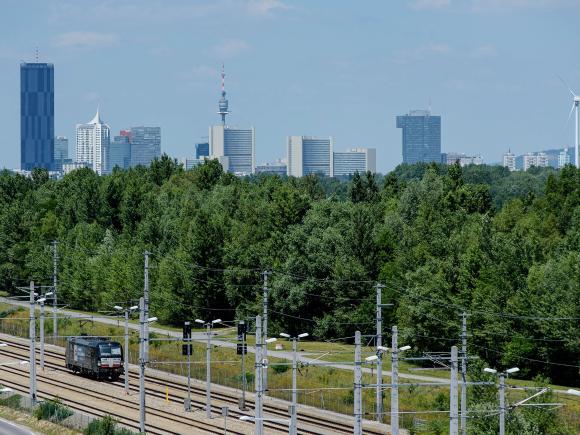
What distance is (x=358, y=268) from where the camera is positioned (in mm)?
119438

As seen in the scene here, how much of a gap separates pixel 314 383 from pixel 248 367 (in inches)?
320

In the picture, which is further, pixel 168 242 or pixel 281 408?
pixel 168 242

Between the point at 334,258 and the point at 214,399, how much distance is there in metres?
27.6

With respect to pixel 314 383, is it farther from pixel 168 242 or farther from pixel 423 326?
pixel 168 242

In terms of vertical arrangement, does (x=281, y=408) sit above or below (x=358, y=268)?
below

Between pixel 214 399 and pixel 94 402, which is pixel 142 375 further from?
pixel 214 399

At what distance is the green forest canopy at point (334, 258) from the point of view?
326 feet

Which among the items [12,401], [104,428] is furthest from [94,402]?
[104,428]

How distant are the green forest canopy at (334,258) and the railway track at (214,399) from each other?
47.1ft

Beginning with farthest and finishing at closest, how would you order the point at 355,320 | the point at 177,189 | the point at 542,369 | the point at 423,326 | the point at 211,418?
1. the point at 177,189
2. the point at 355,320
3. the point at 423,326
4. the point at 542,369
5. the point at 211,418

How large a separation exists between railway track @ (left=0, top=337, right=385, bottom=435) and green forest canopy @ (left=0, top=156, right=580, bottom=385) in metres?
14.4

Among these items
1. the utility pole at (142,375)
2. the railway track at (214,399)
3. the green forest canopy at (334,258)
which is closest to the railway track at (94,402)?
the railway track at (214,399)

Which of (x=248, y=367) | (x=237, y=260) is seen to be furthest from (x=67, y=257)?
(x=248, y=367)

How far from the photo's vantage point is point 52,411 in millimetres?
86312
